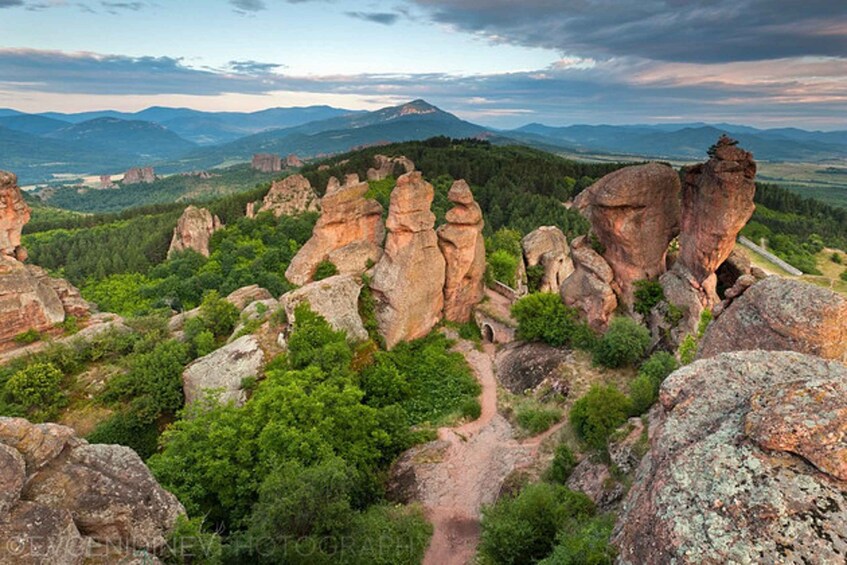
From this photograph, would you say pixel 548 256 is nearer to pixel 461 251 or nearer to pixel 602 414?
pixel 461 251

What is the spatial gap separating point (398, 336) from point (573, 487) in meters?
16.6

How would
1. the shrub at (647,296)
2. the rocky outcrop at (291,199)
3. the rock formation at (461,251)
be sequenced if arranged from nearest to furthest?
the shrub at (647,296), the rock formation at (461,251), the rocky outcrop at (291,199)

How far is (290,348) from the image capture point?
87.2 ft

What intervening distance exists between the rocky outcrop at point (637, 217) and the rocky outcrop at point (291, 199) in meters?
53.6

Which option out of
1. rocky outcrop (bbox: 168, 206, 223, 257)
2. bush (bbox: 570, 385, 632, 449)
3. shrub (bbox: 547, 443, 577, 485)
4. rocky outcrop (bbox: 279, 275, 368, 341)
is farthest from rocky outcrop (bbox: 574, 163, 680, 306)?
rocky outcrop (bbox: 168, 206, 223, 257)

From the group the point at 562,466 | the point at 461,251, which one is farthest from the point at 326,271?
the point at 562,466

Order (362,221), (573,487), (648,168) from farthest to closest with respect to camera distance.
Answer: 1. (362,221)
2. (648,168)
3. (573,487)

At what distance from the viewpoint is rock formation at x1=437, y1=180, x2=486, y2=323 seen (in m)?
35.2

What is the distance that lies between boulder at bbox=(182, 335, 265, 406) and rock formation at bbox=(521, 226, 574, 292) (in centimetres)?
2942

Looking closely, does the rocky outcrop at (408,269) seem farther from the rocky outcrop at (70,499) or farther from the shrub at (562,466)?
the rocky outcrop at (70,499)

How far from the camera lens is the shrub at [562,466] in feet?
63.7

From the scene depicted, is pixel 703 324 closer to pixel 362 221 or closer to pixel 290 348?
pixel 290 348

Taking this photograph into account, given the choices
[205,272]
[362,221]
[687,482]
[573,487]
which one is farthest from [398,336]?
[205,272]

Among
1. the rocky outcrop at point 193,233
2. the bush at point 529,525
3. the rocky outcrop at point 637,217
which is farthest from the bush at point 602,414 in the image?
the rocky outcrop at point 193,233
